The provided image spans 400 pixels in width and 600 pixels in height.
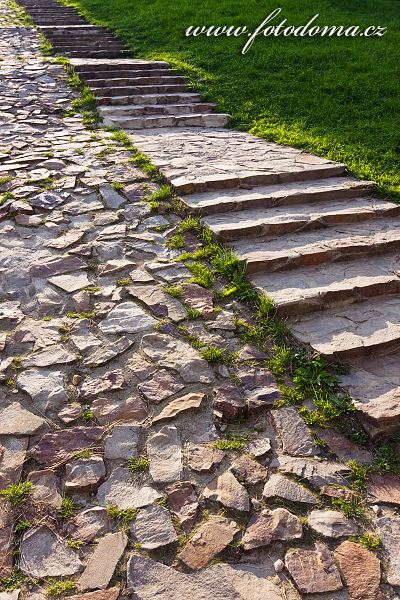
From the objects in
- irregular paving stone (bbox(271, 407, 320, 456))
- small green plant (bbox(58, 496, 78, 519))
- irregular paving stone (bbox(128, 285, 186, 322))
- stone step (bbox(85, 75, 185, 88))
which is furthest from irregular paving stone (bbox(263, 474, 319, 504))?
stone step (bbox(85, 75, 185, 88))

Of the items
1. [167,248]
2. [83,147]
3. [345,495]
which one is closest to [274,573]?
[345,495]

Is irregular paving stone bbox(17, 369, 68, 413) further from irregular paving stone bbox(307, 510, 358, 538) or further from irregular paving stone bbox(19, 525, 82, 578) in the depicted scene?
irregular paving stone bbox(307, 510, 358, 538)

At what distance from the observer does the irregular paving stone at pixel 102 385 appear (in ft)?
9.52

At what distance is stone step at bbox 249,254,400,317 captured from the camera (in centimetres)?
352

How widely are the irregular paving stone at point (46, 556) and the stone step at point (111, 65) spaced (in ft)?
25.2

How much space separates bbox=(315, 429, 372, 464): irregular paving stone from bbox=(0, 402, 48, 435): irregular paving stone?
140 cm

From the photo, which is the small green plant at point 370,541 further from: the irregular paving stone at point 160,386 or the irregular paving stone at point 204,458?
the irregular paving stone at point 160,386

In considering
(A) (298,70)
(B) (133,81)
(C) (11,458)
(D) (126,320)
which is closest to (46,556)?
(C) (11,458)

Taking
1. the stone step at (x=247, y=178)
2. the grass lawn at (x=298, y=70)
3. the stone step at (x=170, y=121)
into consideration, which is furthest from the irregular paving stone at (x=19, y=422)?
the stone step at (x=170, y=121)

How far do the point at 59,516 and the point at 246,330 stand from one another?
5.10ft

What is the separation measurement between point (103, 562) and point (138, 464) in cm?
49

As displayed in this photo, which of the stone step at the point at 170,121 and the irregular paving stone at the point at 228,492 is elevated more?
the stone step at the point at 170,121

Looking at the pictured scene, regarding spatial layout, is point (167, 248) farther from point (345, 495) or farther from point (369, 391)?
point (345, 495)

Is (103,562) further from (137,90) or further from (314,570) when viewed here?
(137,90)
